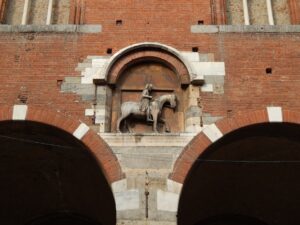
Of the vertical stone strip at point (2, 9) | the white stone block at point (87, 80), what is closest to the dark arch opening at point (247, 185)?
the white stone block at point (87, 80)

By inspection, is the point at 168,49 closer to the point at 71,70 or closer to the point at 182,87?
the point at 182,87

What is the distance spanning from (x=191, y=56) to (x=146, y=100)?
1178mm

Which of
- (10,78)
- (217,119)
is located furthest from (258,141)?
(10,78)

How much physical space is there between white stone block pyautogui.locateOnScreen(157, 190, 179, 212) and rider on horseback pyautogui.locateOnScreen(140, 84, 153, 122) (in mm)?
1380

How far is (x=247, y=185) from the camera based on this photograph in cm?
1148

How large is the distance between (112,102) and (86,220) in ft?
11.3

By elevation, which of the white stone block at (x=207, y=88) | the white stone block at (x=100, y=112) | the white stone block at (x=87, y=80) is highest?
the white stone block at (x=87, y=80)

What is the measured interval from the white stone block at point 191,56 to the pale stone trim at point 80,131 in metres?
2.19

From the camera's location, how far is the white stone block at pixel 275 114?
9336mm

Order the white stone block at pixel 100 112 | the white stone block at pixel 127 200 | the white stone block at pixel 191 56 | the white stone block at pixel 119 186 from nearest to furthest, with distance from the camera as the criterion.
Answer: the white stone block at pixel 127 200, the white stone block at pixel 119 186, the white stone block at pixel 100 112, the white stone block at pixel 191 56

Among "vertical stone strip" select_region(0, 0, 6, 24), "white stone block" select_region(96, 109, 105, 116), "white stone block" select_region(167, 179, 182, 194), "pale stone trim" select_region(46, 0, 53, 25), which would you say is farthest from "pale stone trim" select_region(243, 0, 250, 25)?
"vertical stone strip" select_region(0, 0, 6, 24)

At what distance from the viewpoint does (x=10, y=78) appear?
9.83 meters

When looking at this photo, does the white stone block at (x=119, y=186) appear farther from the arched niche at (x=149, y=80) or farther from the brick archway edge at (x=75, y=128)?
the arched niche at (x=149, y=80)

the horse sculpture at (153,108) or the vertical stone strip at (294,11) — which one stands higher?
the vertical stone strip at (294,11)
